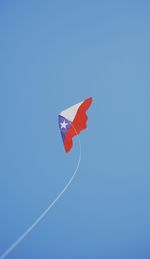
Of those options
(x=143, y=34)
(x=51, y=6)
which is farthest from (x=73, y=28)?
(x=143, y=34)

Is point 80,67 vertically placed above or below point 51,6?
below

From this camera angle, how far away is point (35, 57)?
62.2 inches

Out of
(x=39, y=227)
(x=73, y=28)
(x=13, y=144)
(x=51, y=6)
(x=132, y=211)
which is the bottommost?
(x=132, y=211)

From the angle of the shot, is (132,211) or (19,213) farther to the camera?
(132,211)

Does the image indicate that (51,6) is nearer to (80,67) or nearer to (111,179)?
(80,67)

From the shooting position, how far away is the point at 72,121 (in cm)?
164

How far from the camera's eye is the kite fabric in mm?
1620

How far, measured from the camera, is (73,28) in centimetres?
161

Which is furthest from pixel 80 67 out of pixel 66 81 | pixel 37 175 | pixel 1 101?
pixel 37 175

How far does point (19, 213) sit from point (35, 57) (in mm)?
879

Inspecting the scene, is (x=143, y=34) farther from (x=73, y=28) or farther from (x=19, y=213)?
(x=19, y=213)

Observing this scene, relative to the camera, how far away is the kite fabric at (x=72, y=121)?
63.8 inches

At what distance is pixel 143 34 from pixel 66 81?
546 millimetres

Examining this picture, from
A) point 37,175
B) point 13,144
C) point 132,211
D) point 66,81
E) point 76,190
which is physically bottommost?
point 132,211
